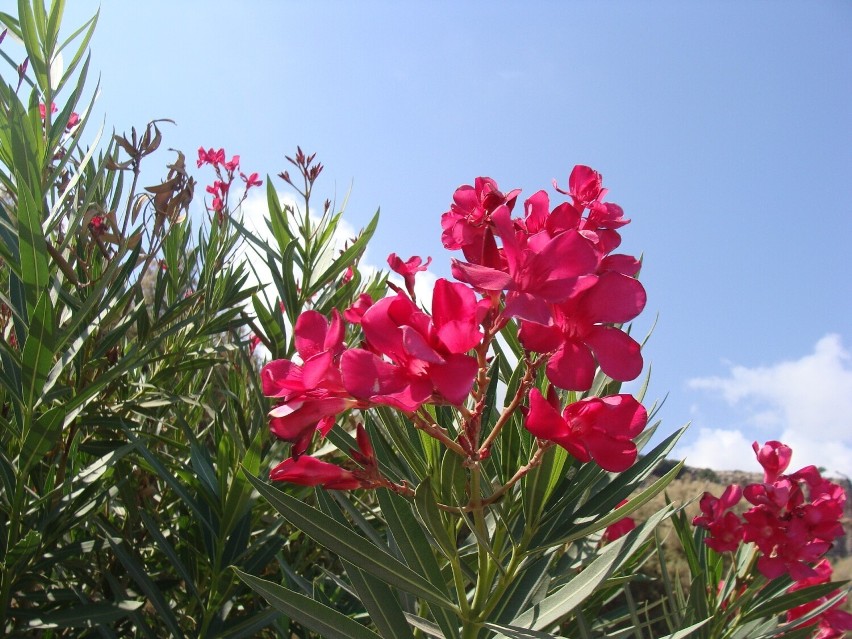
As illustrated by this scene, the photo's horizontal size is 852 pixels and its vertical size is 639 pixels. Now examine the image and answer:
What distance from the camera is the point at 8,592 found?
121 cm

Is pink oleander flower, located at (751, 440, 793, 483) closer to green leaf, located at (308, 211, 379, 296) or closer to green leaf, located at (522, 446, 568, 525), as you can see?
green leaf, located at (522, 446, 568, 525)

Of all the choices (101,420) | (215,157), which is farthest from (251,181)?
(101,420)

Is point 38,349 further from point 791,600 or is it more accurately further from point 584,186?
point 791,600

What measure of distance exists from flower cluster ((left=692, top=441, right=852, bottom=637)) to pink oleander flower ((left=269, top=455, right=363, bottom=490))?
1.07m

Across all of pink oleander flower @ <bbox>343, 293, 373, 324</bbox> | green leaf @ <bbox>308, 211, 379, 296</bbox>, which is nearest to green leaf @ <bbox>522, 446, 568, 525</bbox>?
pink oleander flower @ <bbox>343, 293, 373, 324</bbox>

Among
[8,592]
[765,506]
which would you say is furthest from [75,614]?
[765,506]

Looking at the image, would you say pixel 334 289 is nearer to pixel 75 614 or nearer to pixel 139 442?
pixel 139 442

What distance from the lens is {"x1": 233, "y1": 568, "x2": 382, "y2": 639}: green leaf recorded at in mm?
772

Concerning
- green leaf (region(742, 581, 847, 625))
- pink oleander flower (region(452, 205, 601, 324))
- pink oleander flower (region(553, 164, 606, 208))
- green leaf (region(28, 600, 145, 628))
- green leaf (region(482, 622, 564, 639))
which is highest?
Answer: pink oleander flower (region(553, 164, 606, 208))

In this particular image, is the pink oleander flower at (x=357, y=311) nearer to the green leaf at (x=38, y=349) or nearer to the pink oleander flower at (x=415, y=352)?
the pink oleander flower at (x=415, y=352)

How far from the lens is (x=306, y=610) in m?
0.78

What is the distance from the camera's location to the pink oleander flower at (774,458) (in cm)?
155

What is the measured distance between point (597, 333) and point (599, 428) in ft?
0.34

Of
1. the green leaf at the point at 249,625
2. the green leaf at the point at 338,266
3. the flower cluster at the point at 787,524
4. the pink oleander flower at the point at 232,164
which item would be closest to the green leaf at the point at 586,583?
the green leaf at the point at 249,625
